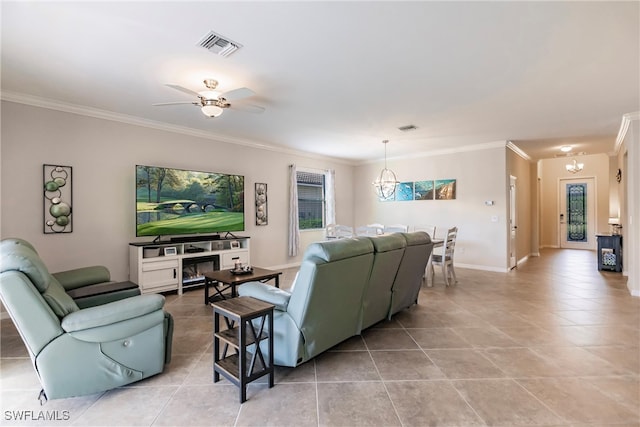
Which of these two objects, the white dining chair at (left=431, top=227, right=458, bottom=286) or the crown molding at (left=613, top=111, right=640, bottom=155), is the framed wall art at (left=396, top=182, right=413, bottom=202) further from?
the crown molding at (left=613, top=111, right=640, bottom=155)

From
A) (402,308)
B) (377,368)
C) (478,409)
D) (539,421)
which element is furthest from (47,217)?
(539,421)

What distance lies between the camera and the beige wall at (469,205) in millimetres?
6305

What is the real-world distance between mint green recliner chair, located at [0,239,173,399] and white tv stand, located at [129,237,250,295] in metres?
2.24

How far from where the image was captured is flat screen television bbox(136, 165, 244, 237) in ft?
15.2

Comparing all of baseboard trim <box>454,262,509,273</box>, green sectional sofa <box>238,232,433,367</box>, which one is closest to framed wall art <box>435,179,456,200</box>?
baseboard trim <box>454,262,509,273</box>

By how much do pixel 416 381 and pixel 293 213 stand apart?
493 cm

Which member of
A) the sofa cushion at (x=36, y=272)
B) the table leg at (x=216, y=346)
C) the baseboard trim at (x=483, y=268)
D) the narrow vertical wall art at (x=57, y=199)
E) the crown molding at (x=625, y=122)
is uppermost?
the crown molding at (x=625, y=122)

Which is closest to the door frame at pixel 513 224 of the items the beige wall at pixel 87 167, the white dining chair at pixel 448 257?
the white dining chair at pixel 448 257

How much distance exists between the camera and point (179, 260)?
4723mm

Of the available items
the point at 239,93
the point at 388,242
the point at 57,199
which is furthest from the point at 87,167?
the point at 388,242

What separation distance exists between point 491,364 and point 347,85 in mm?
3050

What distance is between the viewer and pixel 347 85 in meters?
3.45

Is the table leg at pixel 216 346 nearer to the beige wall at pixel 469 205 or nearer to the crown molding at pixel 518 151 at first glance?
the beige wall at pixel 469 205

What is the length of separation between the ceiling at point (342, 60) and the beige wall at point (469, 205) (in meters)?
1.63
